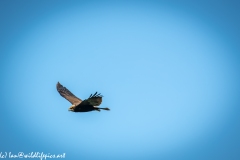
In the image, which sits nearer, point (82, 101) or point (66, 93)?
point (82, 101)

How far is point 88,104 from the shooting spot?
44.7ft

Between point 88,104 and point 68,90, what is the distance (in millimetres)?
3451

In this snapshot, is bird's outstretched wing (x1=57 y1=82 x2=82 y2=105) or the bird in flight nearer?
the bird in flight

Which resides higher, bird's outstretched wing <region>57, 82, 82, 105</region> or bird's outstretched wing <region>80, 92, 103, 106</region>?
bird's outstretched wing <region>57, 82, 82, 105</region>

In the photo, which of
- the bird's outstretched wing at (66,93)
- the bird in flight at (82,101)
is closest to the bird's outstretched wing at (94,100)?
the bird in flight at (82,101)

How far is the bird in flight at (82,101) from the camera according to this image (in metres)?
12.8

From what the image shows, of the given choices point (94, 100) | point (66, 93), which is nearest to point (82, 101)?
point (94, 100)

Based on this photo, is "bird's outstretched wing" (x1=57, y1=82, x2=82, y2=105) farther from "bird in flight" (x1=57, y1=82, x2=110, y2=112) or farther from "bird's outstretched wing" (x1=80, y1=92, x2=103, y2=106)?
"bird's outstretched wing" (x1=80, y1=92, x2=103, y2=106)

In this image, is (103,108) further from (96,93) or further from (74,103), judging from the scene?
(96,93)

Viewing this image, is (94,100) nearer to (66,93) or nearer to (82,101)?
(82,101)

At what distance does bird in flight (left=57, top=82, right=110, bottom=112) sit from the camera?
12.8 metres

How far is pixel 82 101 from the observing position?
518 inches

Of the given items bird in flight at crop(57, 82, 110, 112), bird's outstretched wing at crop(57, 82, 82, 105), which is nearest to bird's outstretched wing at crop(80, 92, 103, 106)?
bird in flight at crop(57, 82, 110, 112)

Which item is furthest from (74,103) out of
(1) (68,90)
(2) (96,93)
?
(2) (96,93)
